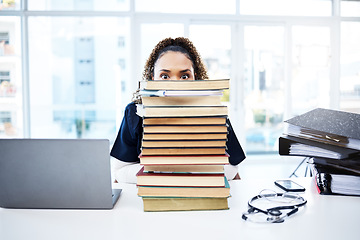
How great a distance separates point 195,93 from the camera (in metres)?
0.72

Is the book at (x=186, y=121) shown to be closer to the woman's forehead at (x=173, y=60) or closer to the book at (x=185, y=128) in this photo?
the book at (x=185, y=128)

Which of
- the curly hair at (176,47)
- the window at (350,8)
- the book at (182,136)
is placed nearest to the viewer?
the book at (182,136)

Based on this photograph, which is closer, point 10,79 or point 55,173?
point 55,173

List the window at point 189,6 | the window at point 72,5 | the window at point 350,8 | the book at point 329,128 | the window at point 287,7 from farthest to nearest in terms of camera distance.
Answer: the window at point 350,8 < the window at point 287,7 < the window at point 189,6 < the window at point 72,5 < the book at point 329,128

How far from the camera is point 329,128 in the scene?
35.6 inches

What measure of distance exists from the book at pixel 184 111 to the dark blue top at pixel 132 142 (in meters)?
0.54

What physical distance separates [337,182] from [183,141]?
0.52 metres

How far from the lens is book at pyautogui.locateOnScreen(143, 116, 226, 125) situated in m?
0.75

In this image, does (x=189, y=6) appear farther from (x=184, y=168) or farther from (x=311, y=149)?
(x=184, y=168)

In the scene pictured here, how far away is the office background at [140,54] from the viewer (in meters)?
4.33

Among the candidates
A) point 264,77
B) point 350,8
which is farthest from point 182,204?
point 350,8

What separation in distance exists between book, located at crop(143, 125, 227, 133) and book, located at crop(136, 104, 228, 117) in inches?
1.1

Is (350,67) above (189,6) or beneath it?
beneath

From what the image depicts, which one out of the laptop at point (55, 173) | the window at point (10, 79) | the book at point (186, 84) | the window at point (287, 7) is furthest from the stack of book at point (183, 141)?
the window at point (10, 79)
